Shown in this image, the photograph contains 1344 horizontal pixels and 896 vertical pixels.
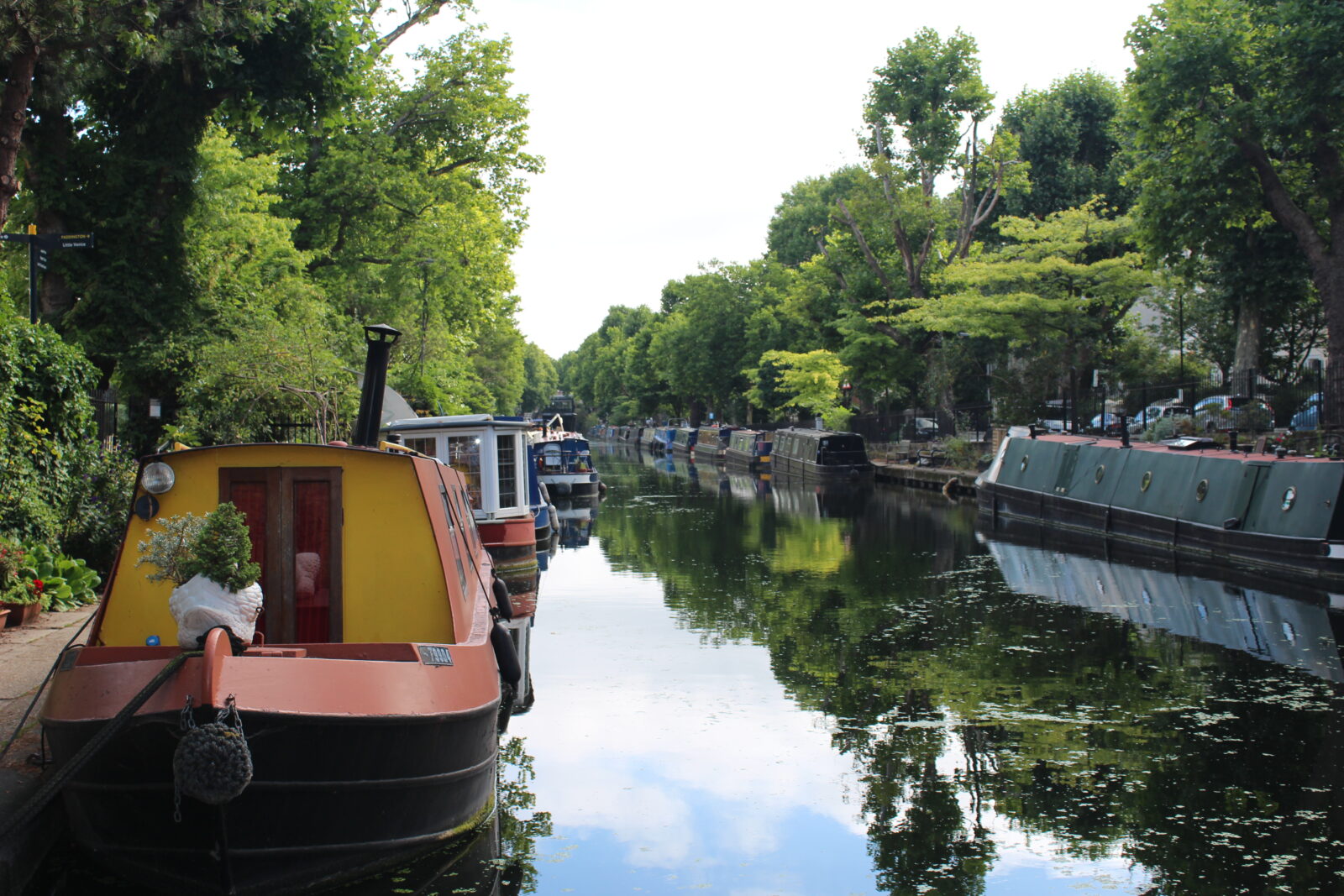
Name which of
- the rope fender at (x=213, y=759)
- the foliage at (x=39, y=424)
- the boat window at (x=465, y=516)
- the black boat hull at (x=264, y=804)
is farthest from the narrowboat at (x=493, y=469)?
the rope fender at (x=213, y=759)

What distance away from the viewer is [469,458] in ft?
65.3

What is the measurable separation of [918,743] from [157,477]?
6104 millimetres

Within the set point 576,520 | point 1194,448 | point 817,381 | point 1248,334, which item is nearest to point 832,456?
point 817,381

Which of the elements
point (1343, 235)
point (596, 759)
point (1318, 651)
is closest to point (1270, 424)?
point (1343, 235)

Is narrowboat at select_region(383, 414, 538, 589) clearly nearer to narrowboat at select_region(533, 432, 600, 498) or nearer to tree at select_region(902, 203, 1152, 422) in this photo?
narrowboat at select_region(533, 432, 600, 498)

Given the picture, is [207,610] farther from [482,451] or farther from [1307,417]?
[1307,417]

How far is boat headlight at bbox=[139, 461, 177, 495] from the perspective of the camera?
6.96m

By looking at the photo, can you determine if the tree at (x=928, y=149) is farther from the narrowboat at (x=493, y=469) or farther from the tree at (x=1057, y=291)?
the narrowboat at (x=493, y=469)

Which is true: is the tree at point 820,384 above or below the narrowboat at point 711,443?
above

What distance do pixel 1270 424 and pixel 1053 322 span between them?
9.14 meters

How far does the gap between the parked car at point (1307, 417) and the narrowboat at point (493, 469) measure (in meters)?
19.3

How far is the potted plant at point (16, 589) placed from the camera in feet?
35.0

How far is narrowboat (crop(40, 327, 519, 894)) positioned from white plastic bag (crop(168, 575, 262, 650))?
1.2 inches

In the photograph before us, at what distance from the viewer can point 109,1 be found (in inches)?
517
